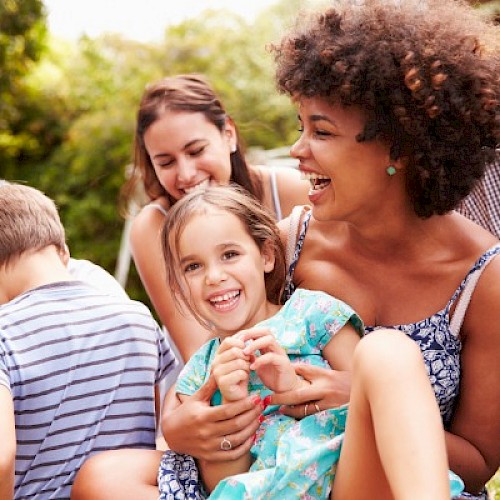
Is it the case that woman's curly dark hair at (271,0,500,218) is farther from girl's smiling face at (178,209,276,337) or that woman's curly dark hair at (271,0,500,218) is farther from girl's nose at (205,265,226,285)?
girl's nose at (205,265,226,285)

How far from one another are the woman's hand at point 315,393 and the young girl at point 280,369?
0.8 inches

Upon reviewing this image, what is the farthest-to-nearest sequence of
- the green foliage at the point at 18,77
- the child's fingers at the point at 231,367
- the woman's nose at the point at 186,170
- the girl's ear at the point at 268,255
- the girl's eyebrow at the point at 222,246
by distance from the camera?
the green foliage at the point at 18,77, the woman's nose at the point at 186,170, the girl's ear at the point at 268,255, the girl's eyebrow at the point at 222,246, the child's fingers at the point at 231,367

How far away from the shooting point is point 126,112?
10.5 metres

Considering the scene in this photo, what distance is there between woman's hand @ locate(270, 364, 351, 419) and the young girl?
21 mm

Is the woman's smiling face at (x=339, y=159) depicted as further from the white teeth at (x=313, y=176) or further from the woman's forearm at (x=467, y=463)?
the woman's forearm at (x=467, y=463)

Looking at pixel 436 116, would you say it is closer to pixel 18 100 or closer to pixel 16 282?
pixel 16 282

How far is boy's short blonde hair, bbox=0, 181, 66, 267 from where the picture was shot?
3.21 meters

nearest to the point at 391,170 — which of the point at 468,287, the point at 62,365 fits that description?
the point at 468,287

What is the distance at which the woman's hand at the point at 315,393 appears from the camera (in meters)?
2.61

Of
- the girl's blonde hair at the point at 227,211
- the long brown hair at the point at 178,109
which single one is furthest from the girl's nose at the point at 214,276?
the long brown hair at the point at 178,109

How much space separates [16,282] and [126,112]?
24.5 ft

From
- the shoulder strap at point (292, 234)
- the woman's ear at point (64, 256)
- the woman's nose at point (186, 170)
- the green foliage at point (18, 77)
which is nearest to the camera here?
the shoulder strap at point (292, 234)

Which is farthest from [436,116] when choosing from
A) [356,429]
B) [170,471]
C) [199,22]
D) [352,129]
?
[199,22]

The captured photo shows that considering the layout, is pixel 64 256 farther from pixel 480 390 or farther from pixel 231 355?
pixel 480 390
